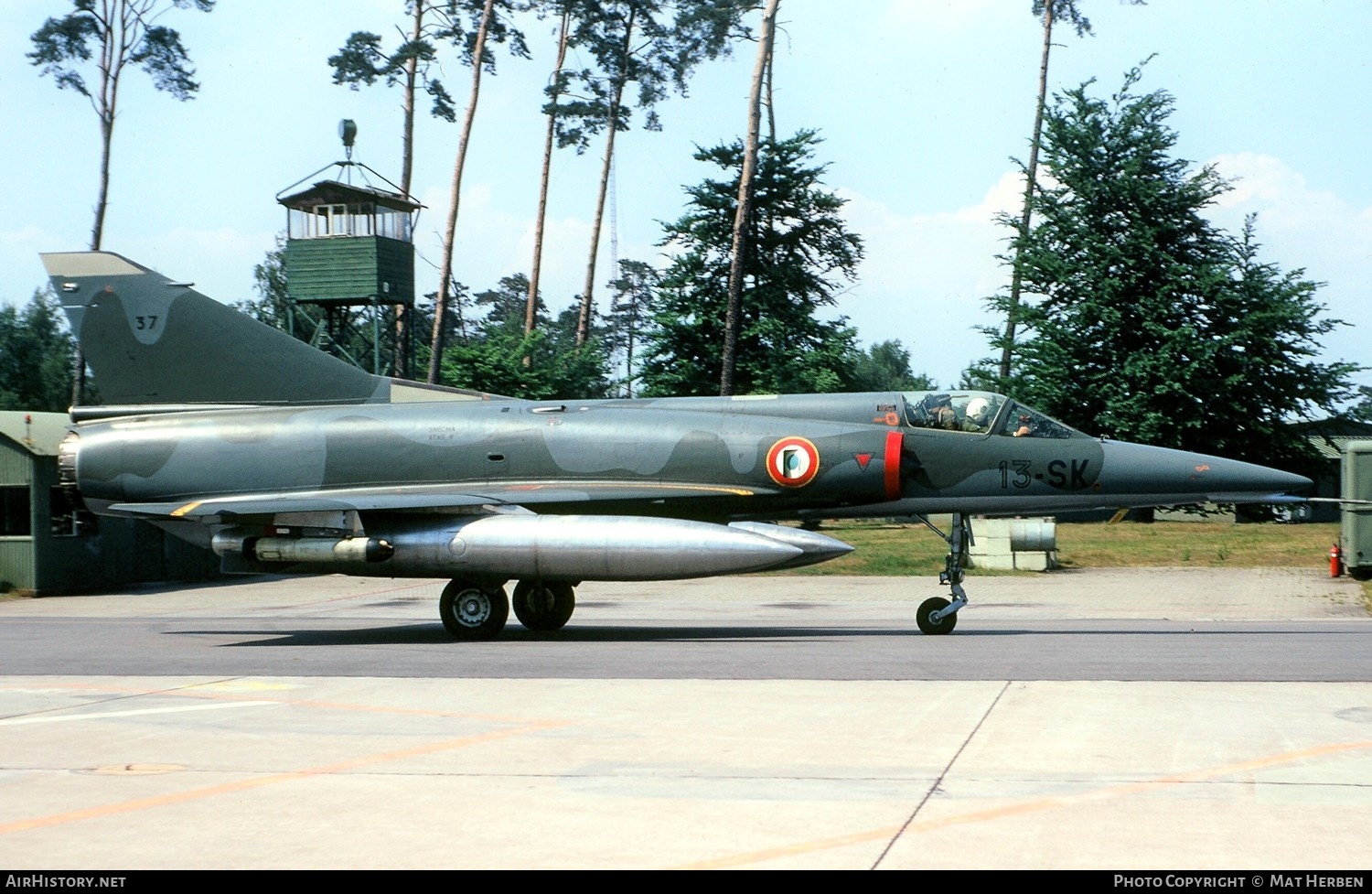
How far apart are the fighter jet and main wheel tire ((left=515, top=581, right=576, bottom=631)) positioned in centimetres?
3

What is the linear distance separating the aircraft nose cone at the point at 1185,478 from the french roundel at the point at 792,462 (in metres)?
3.32

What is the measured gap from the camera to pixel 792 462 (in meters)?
16.7

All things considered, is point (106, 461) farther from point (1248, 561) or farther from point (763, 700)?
point (1248, 561)

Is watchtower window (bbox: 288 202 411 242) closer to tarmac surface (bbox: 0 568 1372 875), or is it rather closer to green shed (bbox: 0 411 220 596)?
green shed (bbox: 0 411 220 596)

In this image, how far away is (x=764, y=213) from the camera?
5284 centimetres

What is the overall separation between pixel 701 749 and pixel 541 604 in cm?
933

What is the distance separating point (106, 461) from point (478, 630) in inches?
215

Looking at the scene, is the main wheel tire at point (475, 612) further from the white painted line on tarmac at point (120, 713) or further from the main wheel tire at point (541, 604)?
the white painted line on tarmac at point (120, 713)

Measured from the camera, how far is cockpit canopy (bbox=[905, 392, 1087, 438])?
16.5m

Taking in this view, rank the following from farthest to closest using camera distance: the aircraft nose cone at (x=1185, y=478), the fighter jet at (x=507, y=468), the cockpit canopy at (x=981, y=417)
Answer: the cockpit canopy at (x=981, y=417), the fighter jet at (x=507, y=468), the aircraft nose cone at (x=1185, y=478)

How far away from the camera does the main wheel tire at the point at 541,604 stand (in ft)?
58.4

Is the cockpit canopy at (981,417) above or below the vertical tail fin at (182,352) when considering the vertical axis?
below

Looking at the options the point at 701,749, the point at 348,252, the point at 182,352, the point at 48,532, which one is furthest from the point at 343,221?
the point at 701,749

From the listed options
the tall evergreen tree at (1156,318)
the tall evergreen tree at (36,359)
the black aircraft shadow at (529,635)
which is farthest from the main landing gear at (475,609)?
the tall evergreen tree at (36,359)
